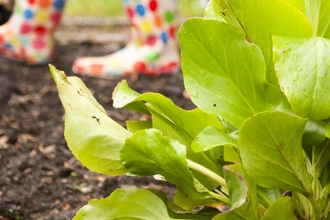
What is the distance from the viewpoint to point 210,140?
747 millimetres

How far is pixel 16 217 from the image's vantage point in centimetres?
119

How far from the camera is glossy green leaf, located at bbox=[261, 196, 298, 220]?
724 mm

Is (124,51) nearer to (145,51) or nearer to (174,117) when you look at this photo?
(145,51)

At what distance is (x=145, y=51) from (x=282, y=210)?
178 centimetres

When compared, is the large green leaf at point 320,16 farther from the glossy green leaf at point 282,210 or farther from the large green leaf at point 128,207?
the large green leaf at point 128,207

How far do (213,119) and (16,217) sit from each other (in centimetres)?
56

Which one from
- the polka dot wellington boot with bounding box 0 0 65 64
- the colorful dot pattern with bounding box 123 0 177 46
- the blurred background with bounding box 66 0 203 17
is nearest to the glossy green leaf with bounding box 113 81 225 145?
the colorful dot pattern with bounding box 123 0 177 46

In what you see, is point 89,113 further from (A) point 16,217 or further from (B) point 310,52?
(A) point 16,217

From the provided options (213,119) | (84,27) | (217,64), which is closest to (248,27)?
(217,64)

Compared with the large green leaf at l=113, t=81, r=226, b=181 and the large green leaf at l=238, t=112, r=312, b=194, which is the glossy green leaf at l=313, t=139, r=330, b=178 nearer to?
the large green leaf at l=238, t=112, r=312, b=194

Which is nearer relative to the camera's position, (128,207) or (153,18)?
(128,207)

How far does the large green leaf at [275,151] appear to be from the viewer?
680 millimetres

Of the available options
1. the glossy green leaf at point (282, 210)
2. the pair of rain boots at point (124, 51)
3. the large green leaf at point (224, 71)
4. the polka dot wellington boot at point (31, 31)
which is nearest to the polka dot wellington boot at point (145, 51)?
the pair of rain boots at point (124, 51)

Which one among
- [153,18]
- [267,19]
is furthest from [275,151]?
[153,18]
